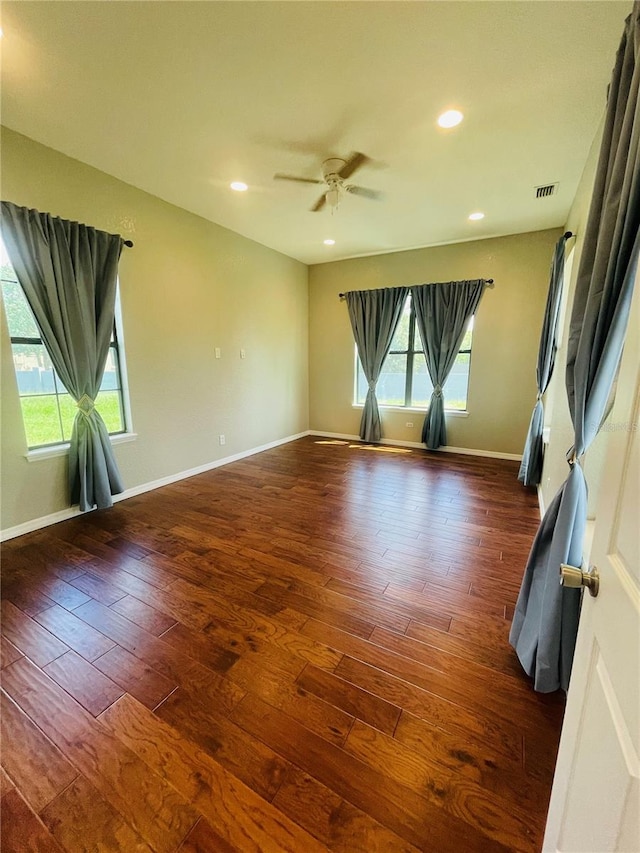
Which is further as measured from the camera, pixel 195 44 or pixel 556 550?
A: pixel 195 44

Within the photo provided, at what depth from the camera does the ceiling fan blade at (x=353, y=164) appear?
2.57 m

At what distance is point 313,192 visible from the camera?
312cm

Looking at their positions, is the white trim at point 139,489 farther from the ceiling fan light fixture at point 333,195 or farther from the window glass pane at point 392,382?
the ceiling fan light fixture at point 333,195

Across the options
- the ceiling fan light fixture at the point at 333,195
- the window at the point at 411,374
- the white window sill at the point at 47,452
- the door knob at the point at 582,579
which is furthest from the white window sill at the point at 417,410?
the door knob at the point at 582,579

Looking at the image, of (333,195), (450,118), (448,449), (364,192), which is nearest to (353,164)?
(333,195)

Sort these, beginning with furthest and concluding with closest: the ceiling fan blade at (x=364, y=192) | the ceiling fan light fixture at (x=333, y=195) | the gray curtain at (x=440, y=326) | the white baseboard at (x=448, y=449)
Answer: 1. the white baseboard at (x=448, y=449)
2. the gray curtain at (x=440, y=326)
3. the ceiling fan blade at (x=364, y=192)
4. the ceiling fan light fixture at (x=333, y=195)

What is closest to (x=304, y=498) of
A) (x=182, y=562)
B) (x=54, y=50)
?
(x=182, y=562)

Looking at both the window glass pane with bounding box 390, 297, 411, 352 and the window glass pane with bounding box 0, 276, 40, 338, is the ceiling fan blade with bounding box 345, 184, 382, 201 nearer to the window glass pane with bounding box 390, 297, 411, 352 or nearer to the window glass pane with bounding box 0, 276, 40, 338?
the window glass pane with bounding box 390, 297, 411, 352

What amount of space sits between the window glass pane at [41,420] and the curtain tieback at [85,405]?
177 millimetres

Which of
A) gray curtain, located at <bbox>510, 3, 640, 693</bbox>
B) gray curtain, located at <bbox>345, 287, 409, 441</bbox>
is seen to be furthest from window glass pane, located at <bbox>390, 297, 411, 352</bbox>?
gray curtain, located at <bbox>510, 3, 640, 693</bbox>

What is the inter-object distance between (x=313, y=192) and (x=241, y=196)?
0.70m

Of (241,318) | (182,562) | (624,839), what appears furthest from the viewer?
(241,318)

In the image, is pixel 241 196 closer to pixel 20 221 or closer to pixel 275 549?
pixel 20 221

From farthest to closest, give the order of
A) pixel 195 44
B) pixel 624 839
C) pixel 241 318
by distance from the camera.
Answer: pixel 241 318 < pixel 195 44 < pixel 624 839
